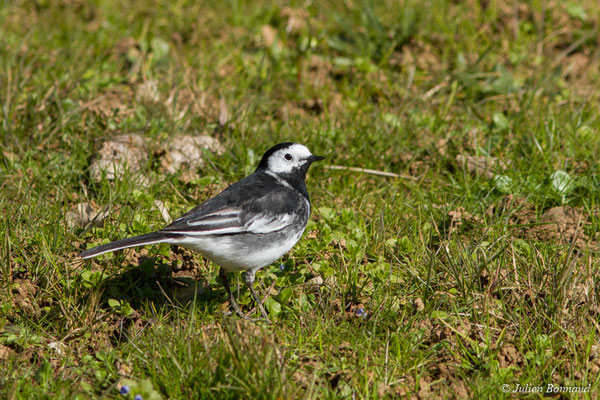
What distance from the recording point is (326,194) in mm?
5816

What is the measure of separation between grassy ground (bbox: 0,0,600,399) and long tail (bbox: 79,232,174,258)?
16.3 inches

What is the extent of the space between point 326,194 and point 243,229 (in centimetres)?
142

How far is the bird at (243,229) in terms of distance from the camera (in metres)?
4.32

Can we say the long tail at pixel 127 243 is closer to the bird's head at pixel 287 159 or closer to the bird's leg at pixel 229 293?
the bird's leg at pixel 229 293

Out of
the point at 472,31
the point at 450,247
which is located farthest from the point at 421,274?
the point at 472,31

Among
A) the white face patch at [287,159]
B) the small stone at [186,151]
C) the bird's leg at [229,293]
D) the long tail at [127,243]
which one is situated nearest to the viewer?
the long tail at [127,243]

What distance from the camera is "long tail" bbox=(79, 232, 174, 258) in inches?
159

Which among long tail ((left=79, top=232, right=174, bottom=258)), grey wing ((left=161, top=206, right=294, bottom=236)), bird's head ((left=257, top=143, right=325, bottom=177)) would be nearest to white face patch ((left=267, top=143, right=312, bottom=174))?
bird's head ((left=257, top=143, right=325, bottom=177))

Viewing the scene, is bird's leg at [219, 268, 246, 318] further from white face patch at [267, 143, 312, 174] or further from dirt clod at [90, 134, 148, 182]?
dirt clod at [90, 134, 148, 182]

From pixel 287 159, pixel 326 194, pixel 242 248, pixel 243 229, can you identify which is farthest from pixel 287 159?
pixel 242 248

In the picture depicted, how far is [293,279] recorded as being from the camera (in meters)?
4.81

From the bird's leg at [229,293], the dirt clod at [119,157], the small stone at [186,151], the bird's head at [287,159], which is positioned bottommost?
the bird's leg at [229,293]

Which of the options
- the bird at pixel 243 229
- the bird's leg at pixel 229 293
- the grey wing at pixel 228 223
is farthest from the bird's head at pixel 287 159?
the bird's leg at pixel 229 293

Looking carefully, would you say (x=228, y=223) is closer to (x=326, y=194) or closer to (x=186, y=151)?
(x=326, y=194)
